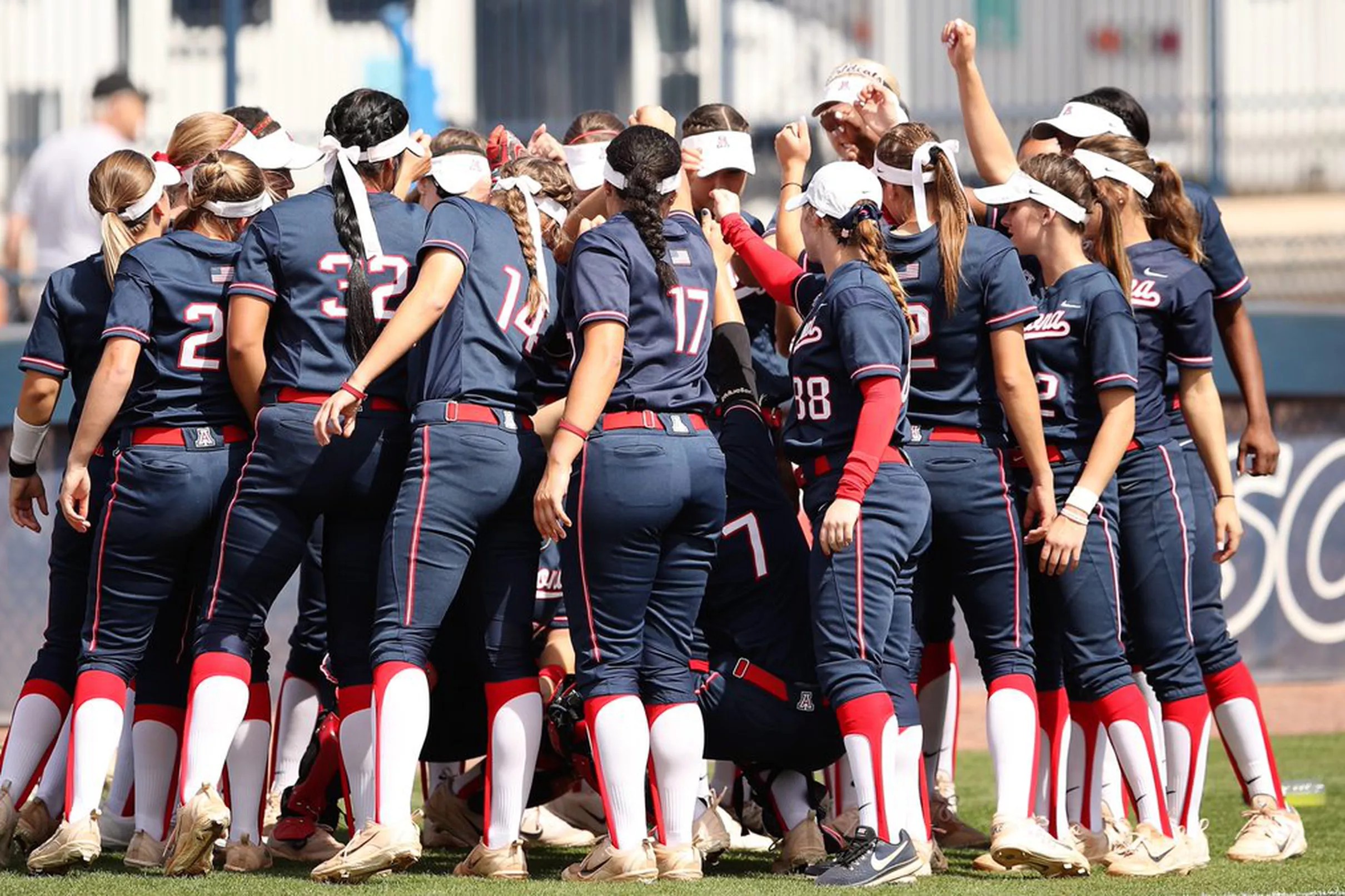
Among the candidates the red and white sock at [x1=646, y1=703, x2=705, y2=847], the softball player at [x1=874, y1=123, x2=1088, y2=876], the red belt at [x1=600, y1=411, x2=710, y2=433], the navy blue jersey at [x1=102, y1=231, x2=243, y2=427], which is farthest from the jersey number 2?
the softball player at [x1=874, y1=123, x2=1088, y2=876]

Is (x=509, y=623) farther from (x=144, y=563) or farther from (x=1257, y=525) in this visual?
(x=1257, y=525)

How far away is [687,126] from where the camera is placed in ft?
20.1


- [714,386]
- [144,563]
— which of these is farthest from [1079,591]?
[144,563]

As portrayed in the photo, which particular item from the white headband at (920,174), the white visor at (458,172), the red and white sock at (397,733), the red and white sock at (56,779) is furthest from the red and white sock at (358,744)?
the white headband at (920,174)

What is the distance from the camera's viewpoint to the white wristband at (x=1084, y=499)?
5457 mm

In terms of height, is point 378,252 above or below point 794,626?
above

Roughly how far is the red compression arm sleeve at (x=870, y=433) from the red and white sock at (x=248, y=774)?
5.73ft

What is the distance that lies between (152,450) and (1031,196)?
2.52m

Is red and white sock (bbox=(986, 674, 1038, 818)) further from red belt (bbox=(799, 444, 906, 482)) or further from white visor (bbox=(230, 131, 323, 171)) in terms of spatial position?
white visor (bbox=(230, 131, 323, 171))

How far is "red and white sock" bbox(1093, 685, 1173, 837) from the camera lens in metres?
5.47

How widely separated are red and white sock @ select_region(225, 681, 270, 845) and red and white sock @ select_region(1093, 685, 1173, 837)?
2319 mm

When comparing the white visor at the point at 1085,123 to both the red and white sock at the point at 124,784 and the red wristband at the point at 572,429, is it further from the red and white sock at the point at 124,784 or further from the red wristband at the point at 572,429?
the red and white sock at the point at 124,784

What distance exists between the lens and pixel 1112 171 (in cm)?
591

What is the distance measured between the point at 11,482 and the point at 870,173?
263 centimetres
